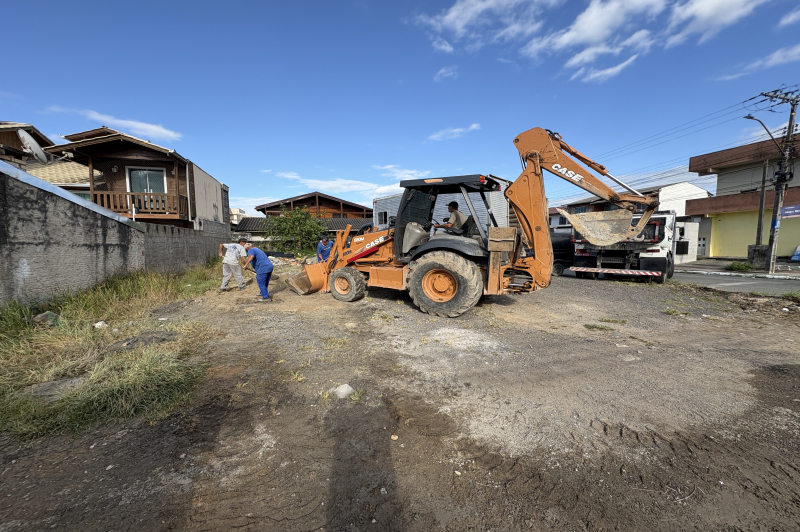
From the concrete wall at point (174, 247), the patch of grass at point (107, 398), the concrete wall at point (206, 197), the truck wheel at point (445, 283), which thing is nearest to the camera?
the patch of grass at point (107, 398)

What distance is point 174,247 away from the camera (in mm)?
10430

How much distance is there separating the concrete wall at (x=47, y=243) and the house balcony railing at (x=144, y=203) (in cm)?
800

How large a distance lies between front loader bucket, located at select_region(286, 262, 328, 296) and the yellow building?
25.8 meters

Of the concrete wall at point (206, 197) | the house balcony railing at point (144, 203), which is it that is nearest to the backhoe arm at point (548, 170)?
the house balcony railing at point (144, 203)

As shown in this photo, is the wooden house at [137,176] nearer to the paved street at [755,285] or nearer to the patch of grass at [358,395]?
the patch of grass at [358,395]

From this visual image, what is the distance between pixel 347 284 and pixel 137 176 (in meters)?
13.3

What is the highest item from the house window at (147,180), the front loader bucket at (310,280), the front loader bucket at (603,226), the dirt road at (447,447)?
the house window at (147,180)

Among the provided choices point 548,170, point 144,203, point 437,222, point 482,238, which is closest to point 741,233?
point 548,170

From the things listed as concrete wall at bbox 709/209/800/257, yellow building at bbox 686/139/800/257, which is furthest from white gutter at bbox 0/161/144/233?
concrete wall at bbox 709/209/800/257

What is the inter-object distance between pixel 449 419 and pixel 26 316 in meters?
5.86

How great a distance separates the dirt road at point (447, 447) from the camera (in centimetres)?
184

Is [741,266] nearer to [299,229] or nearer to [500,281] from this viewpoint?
[500,281]

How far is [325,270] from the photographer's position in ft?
26.2

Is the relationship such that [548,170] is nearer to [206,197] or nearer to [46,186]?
[46,186]
